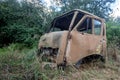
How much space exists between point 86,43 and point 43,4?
9125mm

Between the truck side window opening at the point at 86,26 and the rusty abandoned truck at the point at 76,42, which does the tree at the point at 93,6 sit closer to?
the rusty abandoned truck at the point at 76,42

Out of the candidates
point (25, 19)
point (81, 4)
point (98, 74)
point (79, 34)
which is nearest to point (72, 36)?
point (79, 34)

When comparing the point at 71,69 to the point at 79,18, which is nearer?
the point at 71,69

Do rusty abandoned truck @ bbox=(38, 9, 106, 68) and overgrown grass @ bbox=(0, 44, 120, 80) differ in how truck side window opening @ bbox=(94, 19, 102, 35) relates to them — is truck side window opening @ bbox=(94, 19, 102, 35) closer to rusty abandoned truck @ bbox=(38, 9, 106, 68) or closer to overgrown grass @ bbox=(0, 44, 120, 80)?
rusty abandoned truck @ bbox=(38, 9, 106, 68)

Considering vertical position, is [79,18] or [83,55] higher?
[79,18]

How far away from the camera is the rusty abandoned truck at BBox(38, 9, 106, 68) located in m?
5.35

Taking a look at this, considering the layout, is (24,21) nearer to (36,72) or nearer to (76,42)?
(76,42)

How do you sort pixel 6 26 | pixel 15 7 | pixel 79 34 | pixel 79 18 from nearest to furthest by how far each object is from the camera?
Result: pixel 79 34
pixel 79 18
pixel 6 26
pixel 15 7

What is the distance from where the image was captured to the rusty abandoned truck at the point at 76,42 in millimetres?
5348

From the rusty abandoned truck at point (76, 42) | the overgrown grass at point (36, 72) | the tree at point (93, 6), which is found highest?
the tree at point (93, 6)

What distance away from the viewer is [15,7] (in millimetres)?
13172

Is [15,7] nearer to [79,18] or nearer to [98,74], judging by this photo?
[79,18]

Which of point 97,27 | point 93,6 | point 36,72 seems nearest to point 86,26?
point 97,27

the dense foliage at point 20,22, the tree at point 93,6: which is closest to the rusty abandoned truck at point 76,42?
the dense foliage at point 20,22
